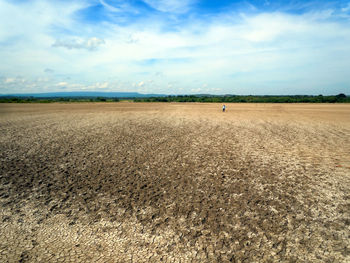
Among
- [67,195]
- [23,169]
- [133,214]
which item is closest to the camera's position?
[133,214]

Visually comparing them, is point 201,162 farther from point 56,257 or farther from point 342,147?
point 342,147

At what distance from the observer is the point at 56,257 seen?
14.1 ft

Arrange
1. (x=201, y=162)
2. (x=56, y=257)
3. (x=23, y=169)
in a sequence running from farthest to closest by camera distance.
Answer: (x=201, y=162)
(x=23, y=169)
(x=56, y=257)

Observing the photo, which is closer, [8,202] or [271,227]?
→ [271,227]

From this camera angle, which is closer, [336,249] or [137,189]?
[336,249]

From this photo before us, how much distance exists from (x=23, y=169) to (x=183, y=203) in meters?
7.47

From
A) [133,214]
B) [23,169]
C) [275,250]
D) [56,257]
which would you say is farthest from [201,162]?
[23,169]

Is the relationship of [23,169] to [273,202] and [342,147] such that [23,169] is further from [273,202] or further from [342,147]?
[342,147]

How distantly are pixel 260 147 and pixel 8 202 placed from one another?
12415 millimetres

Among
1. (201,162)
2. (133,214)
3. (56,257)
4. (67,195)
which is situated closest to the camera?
(56,257)

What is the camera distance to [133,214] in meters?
5.86

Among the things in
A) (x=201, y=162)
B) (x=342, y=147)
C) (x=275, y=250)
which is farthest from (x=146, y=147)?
(x=342, y=147)

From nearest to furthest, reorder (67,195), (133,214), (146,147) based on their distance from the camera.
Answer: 1. (133,214)
2. (67,195)
3. (146,147)

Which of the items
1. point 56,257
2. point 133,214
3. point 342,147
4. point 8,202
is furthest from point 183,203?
point 342,147
